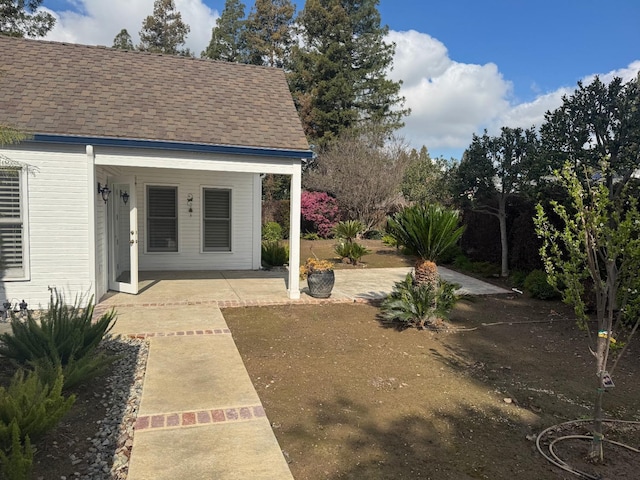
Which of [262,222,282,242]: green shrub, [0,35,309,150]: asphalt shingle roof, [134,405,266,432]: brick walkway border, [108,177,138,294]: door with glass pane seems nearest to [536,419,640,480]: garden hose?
[134,405,266,432]: brick walkway border

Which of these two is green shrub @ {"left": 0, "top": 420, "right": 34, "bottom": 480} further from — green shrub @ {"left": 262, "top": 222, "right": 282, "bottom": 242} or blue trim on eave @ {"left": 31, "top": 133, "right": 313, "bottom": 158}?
green shrub @ {"left": 262, "top": 222, "right": 282, "bottom": 242}

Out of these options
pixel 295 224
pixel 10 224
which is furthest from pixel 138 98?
pixel 295 224

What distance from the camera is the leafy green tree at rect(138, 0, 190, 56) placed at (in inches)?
1294

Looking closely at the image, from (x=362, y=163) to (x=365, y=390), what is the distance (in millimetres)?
18155

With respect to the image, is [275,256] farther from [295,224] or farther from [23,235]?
[23,235]

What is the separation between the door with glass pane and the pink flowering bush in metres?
11.5

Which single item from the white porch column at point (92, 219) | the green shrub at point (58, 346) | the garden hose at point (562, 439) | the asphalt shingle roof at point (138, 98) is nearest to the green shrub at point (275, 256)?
the asphalt shingle roof at point (138, 98)

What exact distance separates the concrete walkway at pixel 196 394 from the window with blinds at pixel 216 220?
2802 mm

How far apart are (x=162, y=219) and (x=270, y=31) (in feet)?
81.4

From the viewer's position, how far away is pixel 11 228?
719cm

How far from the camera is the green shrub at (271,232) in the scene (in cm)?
1942

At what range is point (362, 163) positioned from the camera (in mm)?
21844

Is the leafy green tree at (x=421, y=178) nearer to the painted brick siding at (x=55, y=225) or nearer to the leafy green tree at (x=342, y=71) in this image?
the leafy green tree at (x=342, y=71)

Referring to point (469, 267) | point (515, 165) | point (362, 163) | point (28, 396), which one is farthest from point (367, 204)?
point (28, 396)
